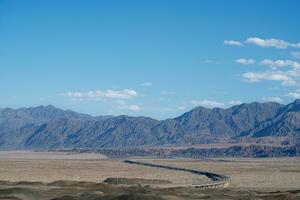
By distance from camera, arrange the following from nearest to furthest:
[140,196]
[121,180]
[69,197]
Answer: [140,196]
[69,197]
[121,180]

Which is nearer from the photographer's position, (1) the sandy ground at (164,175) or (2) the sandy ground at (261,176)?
(2) the sandy ground at (261,176)

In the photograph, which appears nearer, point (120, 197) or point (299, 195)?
point (120, 197)

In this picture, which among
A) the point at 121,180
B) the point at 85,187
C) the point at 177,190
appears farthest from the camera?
the point at 121,180

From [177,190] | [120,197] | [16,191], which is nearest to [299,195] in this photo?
[177,190]

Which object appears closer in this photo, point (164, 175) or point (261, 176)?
point (261, 176)

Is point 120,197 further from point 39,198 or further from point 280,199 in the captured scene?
point 280,199

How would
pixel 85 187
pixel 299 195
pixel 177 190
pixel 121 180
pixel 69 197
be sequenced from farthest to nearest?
pixel 121 180, pixel 85 187, pixel 177 190, pixel 299 195, pixel 69 197

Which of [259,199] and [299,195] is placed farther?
[299,195]

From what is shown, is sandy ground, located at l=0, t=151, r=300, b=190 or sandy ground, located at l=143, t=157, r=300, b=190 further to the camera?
sandy ground, located at l=0, t=151, r=300, b=190

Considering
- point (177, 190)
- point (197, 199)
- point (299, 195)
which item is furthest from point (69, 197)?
point (299, 195)

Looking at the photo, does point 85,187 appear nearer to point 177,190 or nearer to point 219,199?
point 177,190
